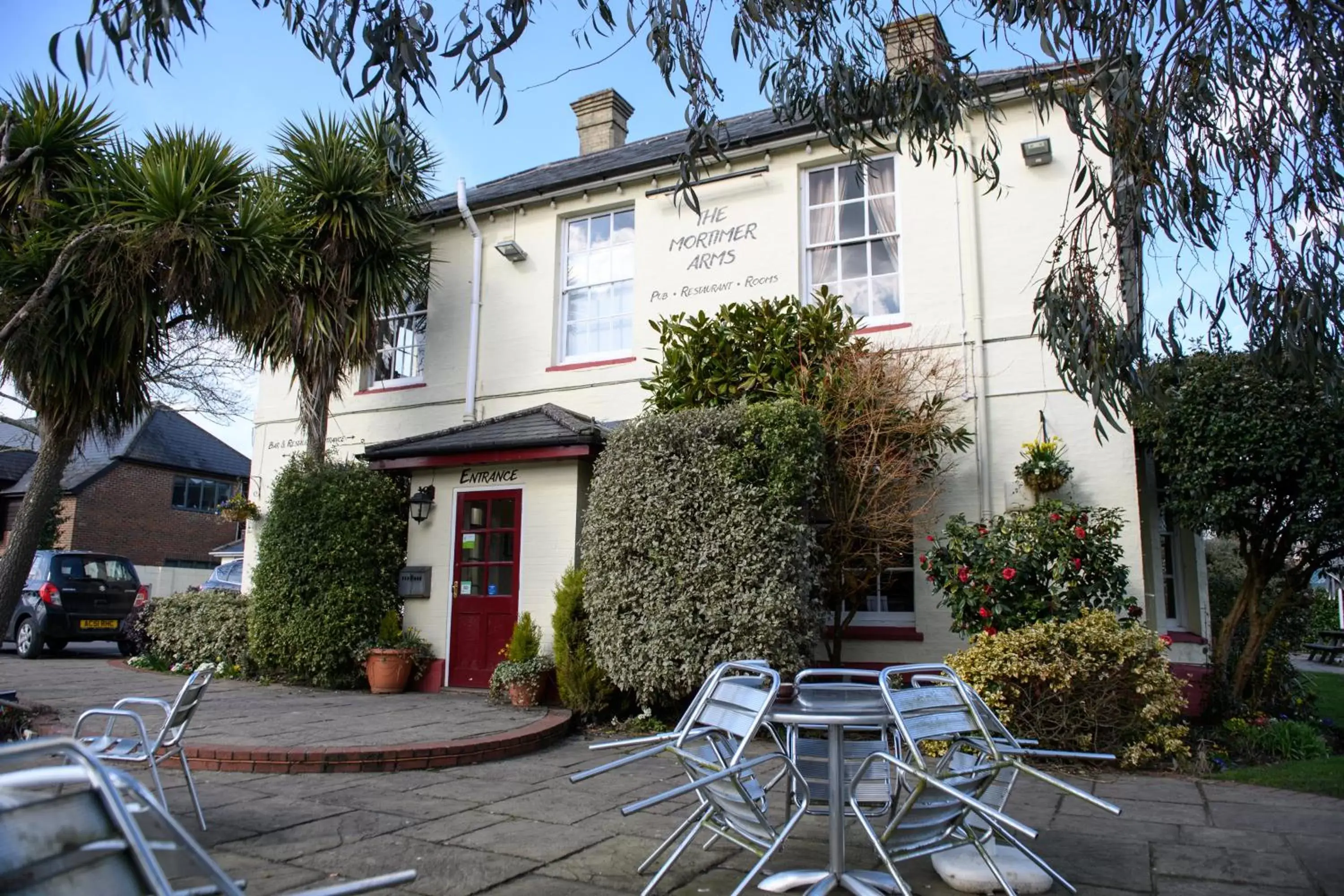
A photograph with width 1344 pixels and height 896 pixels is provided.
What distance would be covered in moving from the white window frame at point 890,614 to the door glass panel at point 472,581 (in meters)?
4.01

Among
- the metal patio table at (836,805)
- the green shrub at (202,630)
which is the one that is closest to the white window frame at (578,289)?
the green shrub at (202,630)

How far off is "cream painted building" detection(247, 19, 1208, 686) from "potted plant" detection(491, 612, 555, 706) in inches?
12.0

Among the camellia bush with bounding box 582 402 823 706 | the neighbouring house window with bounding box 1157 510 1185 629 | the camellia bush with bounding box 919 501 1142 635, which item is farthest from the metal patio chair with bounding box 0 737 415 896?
the neighbouring house window with bounding box 1157 510 1185 629

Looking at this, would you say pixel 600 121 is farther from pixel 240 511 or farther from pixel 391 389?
pixel 240 511

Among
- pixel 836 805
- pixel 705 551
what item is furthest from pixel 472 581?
pixel 836 805

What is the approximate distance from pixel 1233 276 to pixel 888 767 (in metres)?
2.95

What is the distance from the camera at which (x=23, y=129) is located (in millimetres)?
8625

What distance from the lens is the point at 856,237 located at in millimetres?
9938

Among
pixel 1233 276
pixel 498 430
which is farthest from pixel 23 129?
pixel 1233 276

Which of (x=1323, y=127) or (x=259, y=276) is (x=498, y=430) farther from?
(x=1323, y=127)

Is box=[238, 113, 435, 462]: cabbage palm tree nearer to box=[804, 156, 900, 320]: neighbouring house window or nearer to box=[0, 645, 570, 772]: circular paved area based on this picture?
box=[0, 645, 570, 772]: circular paved area

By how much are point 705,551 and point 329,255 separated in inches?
243

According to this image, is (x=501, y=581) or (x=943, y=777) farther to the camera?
(x=501, y=581)

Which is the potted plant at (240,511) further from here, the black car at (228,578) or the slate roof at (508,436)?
the black car at (228,578)
